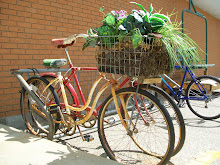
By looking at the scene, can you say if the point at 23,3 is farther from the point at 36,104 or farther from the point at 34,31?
the point at 36,104

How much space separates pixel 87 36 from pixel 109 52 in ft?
1.04

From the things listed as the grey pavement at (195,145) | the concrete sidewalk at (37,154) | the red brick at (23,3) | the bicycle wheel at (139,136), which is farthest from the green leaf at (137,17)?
the red brick at (23,3)

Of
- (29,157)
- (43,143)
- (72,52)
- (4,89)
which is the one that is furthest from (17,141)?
(72,52)

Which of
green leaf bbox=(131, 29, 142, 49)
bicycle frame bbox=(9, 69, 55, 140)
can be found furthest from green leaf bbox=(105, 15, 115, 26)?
bicycle frame bbox=(9, 69, 55, 140)

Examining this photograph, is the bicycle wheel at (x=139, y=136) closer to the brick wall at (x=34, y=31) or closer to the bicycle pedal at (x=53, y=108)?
the bicycle pedal at (x=53, y=108)

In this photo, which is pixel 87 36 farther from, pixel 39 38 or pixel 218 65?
pixel 218 65

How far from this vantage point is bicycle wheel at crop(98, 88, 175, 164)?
221 centimetres

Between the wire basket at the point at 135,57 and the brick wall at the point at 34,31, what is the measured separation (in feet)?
6.88

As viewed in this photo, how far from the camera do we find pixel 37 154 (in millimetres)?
2361

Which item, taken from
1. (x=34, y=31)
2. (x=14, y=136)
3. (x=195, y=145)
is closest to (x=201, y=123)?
(x=195, y=145)

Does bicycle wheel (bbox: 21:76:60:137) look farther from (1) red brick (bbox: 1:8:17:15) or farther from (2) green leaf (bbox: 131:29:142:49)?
(2) green leaf (bbox: 131:29:142:49)

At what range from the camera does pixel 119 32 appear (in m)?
2.23

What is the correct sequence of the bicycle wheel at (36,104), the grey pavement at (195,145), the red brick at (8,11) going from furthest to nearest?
the red brick at (8,11), the bicycle wheel at (36,104), the grey pavement at (195,145)

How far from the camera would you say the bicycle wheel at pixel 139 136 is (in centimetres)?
221
